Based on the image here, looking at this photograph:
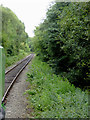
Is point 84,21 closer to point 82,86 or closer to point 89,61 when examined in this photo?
point 89,61

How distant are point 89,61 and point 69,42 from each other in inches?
77.8

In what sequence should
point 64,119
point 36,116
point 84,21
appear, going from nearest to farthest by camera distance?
1. point 64,119
2. point 36,116
3. point 84,21

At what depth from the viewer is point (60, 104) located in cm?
627

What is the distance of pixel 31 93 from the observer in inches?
340

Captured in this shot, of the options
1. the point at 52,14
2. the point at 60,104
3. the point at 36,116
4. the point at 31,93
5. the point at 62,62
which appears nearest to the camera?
the point at 36,116

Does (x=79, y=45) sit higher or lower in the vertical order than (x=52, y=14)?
lower

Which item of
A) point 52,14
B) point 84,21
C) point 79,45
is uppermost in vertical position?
point 52,14

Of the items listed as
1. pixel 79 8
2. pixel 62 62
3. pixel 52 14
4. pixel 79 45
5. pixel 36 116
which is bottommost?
pixel 36 116

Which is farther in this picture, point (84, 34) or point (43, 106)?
point (84, 34)

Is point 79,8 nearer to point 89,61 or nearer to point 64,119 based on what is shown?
point 89,61

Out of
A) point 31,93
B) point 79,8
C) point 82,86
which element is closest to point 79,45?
point 79,8

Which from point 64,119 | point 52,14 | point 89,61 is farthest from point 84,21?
point 52,14

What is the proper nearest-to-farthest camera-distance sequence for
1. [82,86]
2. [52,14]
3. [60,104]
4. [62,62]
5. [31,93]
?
[60,104], [31,93], [82,86], [62,62], [52,14]

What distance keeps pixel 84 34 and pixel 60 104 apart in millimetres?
3947
